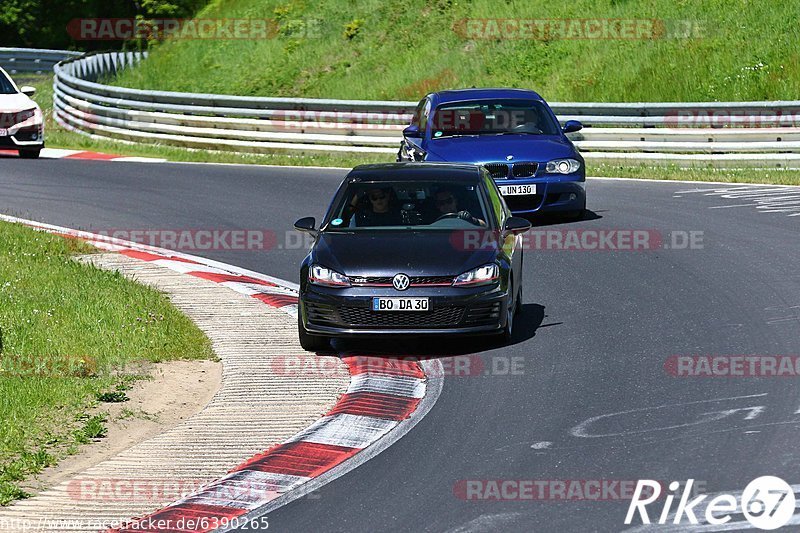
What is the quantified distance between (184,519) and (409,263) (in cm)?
421

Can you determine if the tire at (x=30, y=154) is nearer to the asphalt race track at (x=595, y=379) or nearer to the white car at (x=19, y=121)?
the white car at (x=19, y=121)

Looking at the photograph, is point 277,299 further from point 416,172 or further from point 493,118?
point 493,118

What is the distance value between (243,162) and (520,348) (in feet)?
50.3

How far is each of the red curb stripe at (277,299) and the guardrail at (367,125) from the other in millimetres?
11894

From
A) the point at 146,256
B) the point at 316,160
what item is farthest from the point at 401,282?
the point at 316,160

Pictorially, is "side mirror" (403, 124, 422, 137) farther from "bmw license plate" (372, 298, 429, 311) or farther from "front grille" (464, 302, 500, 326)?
"bmw license plate" (372, 298, 429, 311)

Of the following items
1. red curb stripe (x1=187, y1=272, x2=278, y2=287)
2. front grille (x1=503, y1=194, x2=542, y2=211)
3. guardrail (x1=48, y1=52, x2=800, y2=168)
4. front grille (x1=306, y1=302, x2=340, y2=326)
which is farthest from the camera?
guardrail (x1=48, y1=52, x2=800, y2=168)

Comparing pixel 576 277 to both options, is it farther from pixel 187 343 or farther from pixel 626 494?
pixel 626 494

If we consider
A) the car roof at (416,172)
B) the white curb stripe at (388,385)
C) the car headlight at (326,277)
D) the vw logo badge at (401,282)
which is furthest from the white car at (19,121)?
the white curb stripe at (388,385)

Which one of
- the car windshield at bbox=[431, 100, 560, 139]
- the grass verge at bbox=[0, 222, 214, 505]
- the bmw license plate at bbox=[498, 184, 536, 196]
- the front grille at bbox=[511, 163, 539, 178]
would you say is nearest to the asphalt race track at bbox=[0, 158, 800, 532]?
the bmw license plate at bbox=[498, 184, 536, 196]

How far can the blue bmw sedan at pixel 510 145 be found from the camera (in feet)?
55.7

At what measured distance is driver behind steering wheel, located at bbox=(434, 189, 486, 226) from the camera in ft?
38.6

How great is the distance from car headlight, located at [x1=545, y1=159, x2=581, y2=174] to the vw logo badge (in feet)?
21.7

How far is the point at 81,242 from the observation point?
53.2 ft
